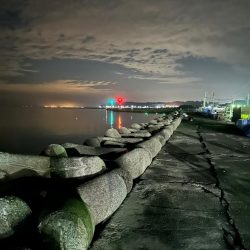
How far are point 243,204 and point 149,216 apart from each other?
4.49 feet

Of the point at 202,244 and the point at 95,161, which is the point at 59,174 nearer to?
the point at 95,161

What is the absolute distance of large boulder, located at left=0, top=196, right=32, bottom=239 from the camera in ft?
9.40

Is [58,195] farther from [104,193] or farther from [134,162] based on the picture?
[134,162]

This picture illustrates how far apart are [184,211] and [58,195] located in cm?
161

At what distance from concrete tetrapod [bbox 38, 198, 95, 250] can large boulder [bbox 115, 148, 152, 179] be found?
6.35 feet

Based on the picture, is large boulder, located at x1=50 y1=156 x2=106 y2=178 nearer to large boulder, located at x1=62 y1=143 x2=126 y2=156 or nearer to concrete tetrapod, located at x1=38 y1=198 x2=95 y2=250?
concrete tetrapod, located at x1=38 y1=198 x2=95 y2=250

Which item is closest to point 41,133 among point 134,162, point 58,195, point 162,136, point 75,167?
point 162,136

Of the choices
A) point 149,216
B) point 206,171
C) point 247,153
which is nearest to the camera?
point 149,216

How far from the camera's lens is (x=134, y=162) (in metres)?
5.12

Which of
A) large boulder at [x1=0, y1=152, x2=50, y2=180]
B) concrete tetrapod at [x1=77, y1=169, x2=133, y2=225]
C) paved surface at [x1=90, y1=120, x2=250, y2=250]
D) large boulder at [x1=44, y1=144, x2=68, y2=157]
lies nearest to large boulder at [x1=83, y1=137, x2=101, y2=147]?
paved surface at [x1=90, y1=120, x2=250, y2=250]

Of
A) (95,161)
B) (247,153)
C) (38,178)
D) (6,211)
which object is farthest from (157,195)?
(247,153)

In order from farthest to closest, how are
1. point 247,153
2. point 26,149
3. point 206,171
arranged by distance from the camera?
point 26,149, point 247,153, point 206,171

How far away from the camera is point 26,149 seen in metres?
30.7

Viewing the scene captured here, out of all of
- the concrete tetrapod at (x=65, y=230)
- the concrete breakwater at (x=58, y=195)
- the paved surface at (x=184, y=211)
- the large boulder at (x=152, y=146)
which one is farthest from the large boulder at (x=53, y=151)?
the concrete tetrapod at (x=65, y=230)
